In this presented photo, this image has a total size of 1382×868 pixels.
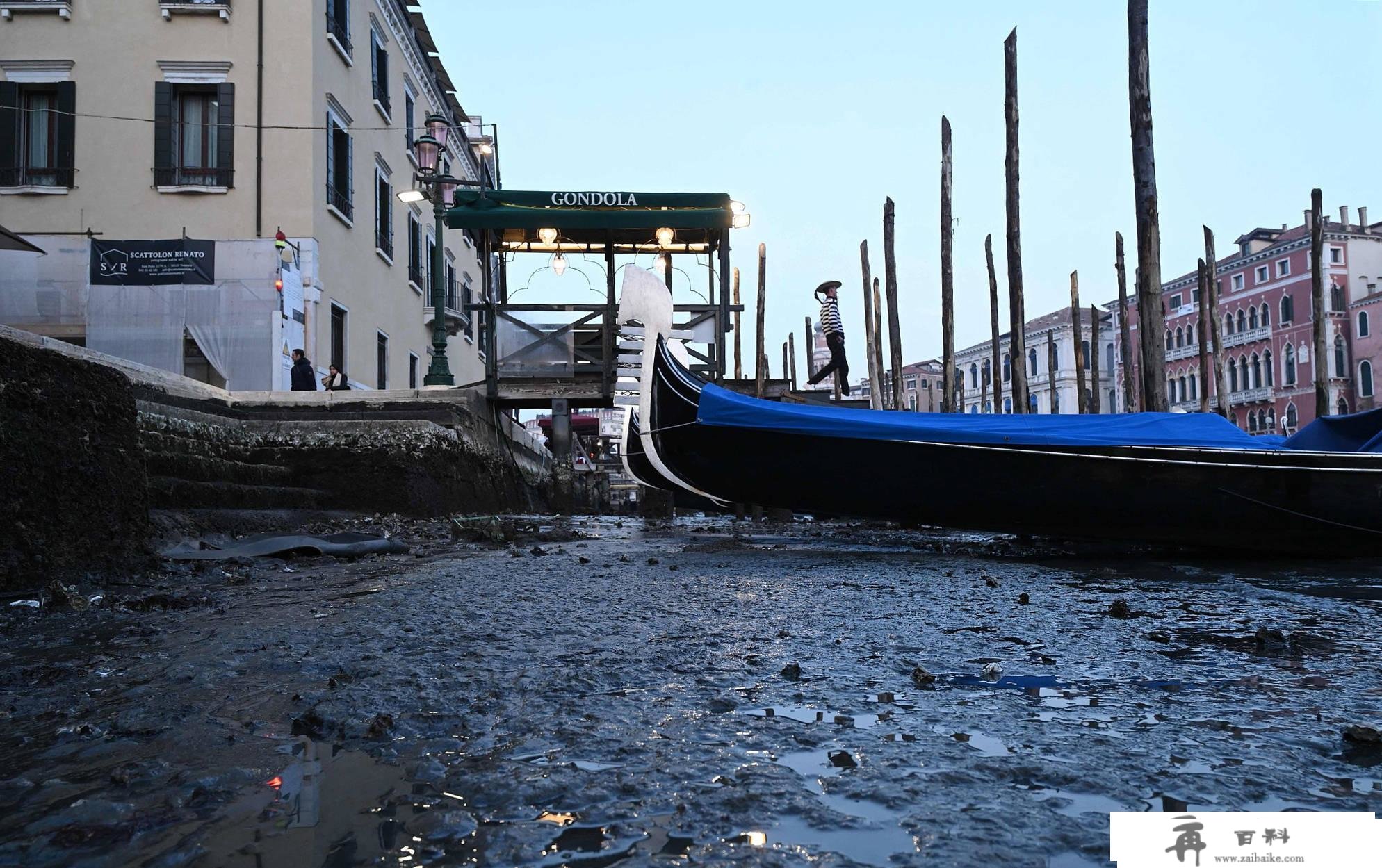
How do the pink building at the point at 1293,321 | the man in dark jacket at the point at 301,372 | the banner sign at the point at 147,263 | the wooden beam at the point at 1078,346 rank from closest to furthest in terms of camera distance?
the man in dark jacket at the point at 301,372 → the banner sign at the point at 147,263 → the wooden beam at the point at 1078,346 → the pink building at the point at 1293,321

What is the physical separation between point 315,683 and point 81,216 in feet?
50.8

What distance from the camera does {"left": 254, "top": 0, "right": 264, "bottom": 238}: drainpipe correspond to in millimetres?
14844

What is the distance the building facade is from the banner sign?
0.03 m

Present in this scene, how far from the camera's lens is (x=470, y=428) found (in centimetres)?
1166

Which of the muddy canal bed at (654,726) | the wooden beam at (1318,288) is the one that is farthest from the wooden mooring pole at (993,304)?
the muddy canal bed at (654,726)

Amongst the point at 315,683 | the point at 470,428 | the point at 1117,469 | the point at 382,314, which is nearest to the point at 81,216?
the point at 382,314

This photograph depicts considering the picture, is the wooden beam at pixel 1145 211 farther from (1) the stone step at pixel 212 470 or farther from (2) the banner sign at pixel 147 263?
(2) the banner sign at pixel 147 263

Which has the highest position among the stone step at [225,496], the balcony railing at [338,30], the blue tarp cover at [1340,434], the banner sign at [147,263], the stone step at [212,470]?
the balcony railing at [338,30]

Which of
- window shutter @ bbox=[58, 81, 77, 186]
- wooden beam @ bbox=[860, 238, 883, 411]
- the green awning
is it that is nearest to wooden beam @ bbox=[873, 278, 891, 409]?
wooden beam @ bbox=[860, 238, 883, 411]

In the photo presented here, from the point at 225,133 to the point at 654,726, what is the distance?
615 inches

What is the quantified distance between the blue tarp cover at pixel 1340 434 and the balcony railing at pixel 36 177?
51.4ft

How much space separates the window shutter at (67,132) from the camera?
582 inches

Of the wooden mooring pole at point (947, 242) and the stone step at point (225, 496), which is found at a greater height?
the wooden mooring pole at point (947, 242)

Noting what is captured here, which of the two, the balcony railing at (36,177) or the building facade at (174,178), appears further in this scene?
the balcony railing at (36,177)
